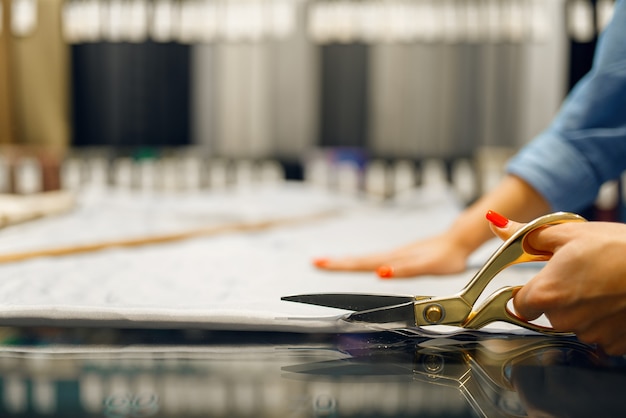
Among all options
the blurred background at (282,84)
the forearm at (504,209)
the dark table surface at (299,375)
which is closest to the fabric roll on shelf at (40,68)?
the blurred background at (282,84)

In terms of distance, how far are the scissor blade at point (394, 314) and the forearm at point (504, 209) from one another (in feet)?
1.20

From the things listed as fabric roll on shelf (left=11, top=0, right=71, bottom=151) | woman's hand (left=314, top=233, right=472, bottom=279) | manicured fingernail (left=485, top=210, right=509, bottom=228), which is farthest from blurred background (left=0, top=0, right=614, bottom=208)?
manicured fingernail (left=485, top=210, right=509, bottom=228)

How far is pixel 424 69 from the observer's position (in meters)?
2.71

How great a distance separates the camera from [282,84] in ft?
9.04

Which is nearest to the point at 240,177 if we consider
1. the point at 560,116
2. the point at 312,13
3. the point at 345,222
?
the point at 312,13

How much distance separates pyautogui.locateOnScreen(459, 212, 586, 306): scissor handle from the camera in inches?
18.5

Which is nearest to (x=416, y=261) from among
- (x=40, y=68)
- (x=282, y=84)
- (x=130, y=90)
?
(x=282, y=84)

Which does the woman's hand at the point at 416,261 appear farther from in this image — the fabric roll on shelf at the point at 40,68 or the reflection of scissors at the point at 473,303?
the fabric roll on shelf at the point at 40,68

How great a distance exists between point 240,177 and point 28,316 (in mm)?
2212

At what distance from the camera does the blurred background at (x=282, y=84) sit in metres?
2.67

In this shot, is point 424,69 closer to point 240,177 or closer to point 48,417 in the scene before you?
point 240,177

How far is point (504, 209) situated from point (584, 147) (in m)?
0.13

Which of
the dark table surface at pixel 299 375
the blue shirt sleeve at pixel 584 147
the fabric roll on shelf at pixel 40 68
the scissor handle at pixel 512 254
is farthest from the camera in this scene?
the fabric roll on shelf at pixel 40 68

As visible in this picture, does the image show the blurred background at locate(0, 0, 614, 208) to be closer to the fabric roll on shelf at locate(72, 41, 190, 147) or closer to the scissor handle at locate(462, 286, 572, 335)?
the fabric roll on shelf at locate(72, 41, 190, 147)
